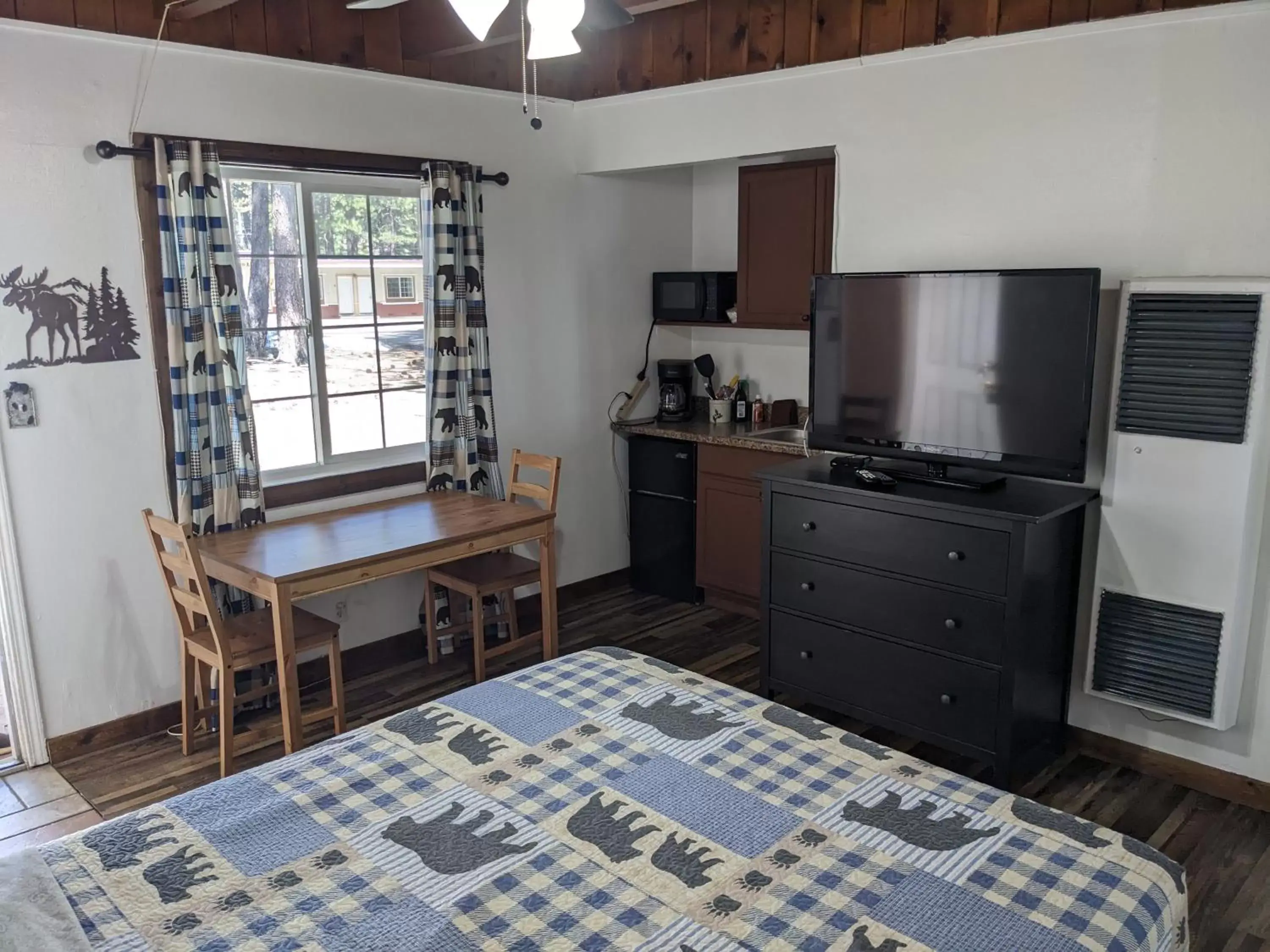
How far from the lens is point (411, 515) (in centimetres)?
390

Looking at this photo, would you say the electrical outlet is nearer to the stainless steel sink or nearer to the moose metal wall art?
the stainless steel sink

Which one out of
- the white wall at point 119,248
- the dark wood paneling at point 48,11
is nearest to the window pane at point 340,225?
the white wall at point 119,248

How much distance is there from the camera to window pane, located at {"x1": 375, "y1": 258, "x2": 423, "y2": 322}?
4.19 m

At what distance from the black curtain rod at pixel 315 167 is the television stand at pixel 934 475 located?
2.02 m

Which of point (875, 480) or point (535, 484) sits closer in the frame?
point (875, 480)

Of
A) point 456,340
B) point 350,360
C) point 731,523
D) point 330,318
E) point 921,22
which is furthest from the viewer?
point 731,523

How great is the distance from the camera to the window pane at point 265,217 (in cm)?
371

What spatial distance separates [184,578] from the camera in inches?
134

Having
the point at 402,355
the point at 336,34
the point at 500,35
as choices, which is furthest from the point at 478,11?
the point at 402,355

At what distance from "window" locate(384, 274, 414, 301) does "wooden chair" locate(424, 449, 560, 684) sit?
0.84 m

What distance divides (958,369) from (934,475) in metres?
0.38

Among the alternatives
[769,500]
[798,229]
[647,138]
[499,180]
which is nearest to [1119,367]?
[769,500]

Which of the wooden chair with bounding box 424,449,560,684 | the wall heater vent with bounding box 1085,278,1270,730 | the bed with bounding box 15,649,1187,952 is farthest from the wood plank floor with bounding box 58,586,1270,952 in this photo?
the bed with bounding box 15,649,1187,952

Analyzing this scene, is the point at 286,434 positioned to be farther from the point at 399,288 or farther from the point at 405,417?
the point at 399,288
